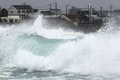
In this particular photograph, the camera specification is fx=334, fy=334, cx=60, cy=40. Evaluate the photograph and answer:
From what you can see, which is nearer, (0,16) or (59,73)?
(59,73)

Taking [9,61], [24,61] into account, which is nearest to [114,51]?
[24,61]

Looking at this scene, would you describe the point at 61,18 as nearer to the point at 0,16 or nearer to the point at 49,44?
the point at 0,16

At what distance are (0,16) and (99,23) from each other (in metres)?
26.9

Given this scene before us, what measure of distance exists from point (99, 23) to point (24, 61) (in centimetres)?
3766

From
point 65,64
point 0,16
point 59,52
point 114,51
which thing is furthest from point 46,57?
point 0,16

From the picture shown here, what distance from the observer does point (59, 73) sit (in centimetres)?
1199

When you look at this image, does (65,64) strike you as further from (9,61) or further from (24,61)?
(9,61)

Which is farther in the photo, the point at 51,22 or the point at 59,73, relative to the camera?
the point at 51,22

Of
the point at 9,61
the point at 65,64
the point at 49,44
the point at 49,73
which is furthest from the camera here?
the point at 49,44

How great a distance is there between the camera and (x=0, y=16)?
70125 millimetres

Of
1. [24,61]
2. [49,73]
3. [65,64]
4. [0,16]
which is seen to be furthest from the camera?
[0,16]

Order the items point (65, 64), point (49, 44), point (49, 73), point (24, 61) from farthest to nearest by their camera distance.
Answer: point (49, 44) < point (24, 61) < point (65, 64) < point (49, 73)

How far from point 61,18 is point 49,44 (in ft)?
123

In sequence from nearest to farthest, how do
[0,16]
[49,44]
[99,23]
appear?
[49,44] → [99,23] → [0,16]
